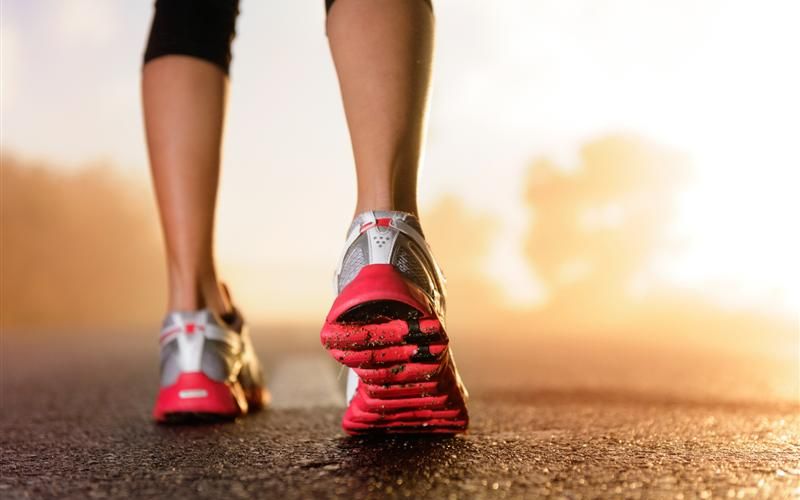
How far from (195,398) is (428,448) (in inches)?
25.4

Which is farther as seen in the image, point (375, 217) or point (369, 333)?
point (375, 217)

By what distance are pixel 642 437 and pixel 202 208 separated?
1010 mm

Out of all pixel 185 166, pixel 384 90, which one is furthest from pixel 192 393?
pixel 384 90

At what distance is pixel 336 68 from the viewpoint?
127 cm

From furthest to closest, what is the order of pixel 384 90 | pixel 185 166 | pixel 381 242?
1. pixel 185 166
2. pixel 384 90
3. pixel 381 242

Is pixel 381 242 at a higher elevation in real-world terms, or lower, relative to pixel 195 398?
higher

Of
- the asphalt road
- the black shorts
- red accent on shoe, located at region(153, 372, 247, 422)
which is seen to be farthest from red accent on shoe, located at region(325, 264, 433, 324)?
the black shorts

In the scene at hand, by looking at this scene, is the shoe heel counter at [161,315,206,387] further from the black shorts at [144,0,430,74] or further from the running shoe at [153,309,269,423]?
the black shorts at [144,0,430,74]

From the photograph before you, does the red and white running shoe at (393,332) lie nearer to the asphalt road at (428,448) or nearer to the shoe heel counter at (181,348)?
the asphalt road at (428,448)

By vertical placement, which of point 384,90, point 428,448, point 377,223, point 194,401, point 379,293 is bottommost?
point 428,448

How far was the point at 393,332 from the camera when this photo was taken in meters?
1.01

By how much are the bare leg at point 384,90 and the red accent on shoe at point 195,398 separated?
1.90 feet

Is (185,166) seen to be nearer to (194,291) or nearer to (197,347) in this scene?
(194,291)

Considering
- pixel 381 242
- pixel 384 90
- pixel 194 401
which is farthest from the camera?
pixel 194 401
